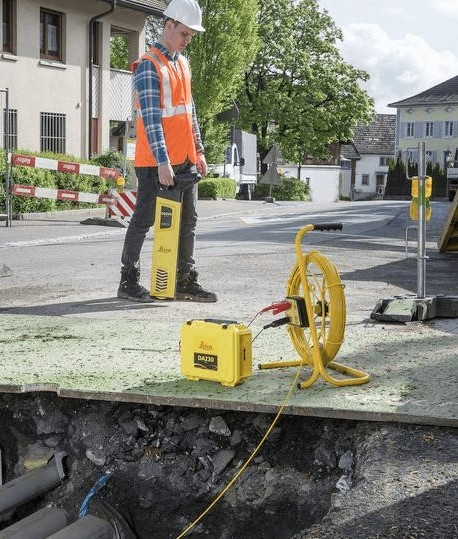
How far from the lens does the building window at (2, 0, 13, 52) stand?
87.8 feet

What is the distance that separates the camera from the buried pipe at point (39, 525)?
14.7 feet

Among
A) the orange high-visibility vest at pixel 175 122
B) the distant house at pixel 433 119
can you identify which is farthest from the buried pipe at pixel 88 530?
the distant house at pixel 433 119

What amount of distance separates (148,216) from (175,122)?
30.5 inches

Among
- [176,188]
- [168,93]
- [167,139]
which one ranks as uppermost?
[168,93]

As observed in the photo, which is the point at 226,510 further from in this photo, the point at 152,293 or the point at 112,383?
the point at 152,293

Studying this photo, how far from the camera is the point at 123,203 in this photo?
19047 millimetres

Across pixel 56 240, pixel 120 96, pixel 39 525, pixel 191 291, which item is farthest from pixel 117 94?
pixel 39 525

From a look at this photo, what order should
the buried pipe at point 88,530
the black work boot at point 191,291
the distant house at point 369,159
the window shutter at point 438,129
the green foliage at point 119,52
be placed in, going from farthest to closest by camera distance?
the distant house at point 369,159 → the window shutter at point 438,129 → the green foliage at point 119,52 → the black work boot at point 191,291 → the buried pipe at point 88,530

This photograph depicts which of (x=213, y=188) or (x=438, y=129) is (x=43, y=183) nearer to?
(x=213, y=188)

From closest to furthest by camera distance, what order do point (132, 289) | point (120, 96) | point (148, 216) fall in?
point (148, 216)
point (132, 289)
point (120, 96)

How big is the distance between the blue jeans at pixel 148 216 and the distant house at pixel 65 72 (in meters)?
19.1

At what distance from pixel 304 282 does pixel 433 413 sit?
1.00m

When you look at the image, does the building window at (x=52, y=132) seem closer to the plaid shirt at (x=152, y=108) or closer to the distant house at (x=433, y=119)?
the plaid shirt at (x=152, y=108)

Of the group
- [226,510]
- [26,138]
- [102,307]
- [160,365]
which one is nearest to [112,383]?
[160,365]
